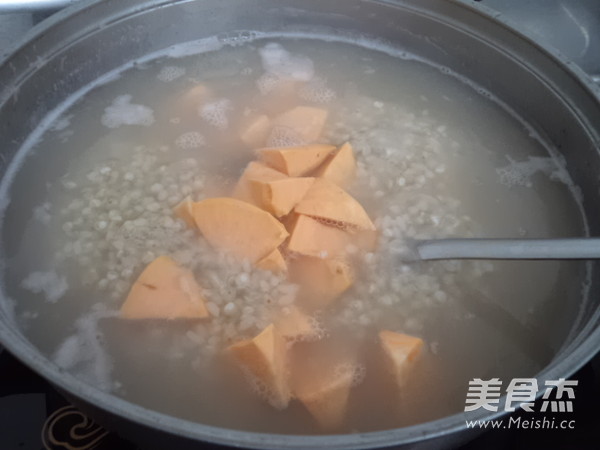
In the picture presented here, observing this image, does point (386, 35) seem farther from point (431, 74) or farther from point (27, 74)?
point (27, 74)

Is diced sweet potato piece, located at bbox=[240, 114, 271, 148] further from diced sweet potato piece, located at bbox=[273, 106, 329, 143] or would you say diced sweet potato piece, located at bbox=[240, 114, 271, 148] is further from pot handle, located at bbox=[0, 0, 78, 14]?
pot handle, located at bbox=[0, 0, 78, 14]

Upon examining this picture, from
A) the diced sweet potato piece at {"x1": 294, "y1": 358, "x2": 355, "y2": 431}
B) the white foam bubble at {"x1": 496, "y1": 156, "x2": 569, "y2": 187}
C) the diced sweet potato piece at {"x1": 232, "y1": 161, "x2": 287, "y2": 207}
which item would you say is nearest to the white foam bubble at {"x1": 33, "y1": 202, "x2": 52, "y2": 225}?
the diced sweet potato piece at {"x1": 232, "y1": 161, "x2": 287, "y2": 207}

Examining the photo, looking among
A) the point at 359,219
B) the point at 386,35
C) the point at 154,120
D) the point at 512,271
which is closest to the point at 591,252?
the point at 512,271

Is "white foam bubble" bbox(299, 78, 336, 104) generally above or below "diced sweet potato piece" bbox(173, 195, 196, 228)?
above

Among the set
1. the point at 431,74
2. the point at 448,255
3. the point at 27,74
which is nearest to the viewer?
the point at 448,255

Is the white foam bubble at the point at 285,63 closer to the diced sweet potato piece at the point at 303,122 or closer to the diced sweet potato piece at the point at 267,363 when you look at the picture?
the diced sweet potato piece at the point at 303,122

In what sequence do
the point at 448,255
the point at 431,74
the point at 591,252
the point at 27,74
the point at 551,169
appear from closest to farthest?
the point at 591,252 → the point at 448,255 → the point at 27,74 → the point at 551,169 → the point at 431,74

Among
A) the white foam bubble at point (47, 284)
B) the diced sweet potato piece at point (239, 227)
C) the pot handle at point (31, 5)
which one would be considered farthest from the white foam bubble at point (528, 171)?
the pot handle at point (31, 5)
